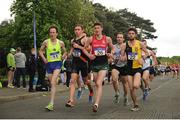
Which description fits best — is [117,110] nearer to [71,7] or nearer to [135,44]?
[135,44]

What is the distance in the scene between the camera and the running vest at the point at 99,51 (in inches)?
464

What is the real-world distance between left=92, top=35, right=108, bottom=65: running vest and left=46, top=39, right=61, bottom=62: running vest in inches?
36.4

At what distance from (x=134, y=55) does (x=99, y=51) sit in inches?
40.5

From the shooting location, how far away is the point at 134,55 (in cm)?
1228

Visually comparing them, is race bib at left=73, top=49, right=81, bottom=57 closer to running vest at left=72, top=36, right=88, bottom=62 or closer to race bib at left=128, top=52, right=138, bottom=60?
running vest at left=72, top=36, right=88, bottom=62

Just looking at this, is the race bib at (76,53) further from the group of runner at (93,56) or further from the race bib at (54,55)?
the race bib at (54,55)

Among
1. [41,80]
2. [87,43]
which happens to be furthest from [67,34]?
[87,43]

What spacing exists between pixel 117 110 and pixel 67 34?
4704 centimetres

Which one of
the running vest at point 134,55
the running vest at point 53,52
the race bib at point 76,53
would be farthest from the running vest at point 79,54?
the running vest at point 134,55

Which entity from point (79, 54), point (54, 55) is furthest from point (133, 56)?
point (54, 55)

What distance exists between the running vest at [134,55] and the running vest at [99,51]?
2.41 ft

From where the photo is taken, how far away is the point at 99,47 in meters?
11.8

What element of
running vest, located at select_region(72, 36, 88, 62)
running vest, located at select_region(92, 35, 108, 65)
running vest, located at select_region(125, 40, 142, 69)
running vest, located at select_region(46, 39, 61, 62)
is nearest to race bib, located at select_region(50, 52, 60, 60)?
running vest, located at select_region(46, 39, 61, 62)

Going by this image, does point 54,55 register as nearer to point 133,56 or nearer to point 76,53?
point 76,53
